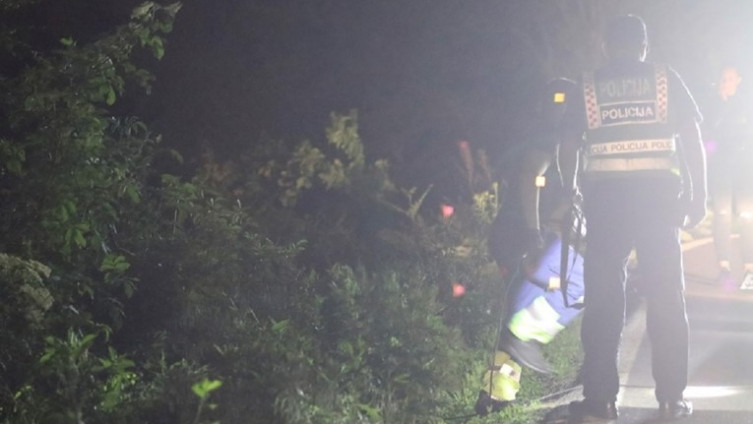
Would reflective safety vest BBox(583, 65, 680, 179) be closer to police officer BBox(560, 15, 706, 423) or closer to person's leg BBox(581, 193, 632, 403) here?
police officer BBox(560, 15, 706, 423)

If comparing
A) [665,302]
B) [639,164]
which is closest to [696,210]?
[639,164]

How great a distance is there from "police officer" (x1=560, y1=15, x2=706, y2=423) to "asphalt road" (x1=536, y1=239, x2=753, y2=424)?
0.23 m

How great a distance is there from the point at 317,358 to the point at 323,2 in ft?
27.3

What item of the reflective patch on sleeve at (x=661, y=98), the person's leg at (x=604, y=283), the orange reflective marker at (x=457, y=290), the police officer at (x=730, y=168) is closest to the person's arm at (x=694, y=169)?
the reflective patch on sleeve at (x=661, y=98)

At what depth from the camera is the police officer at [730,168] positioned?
10.5 m

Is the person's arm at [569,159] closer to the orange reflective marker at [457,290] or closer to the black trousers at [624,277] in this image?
the black trousers at [624,277]

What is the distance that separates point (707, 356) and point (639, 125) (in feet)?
8.07

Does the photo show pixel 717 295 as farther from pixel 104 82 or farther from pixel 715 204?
pixel 104 82

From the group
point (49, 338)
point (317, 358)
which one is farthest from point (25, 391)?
point (317, 358)

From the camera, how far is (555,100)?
21.1ft

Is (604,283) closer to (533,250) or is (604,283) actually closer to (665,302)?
(665,302)

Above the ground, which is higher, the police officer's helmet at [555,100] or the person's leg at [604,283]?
the police officer's helmet at [555,100]

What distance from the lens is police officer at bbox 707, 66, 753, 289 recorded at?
10469 mm

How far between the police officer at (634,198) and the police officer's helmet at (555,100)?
0.35 ft
